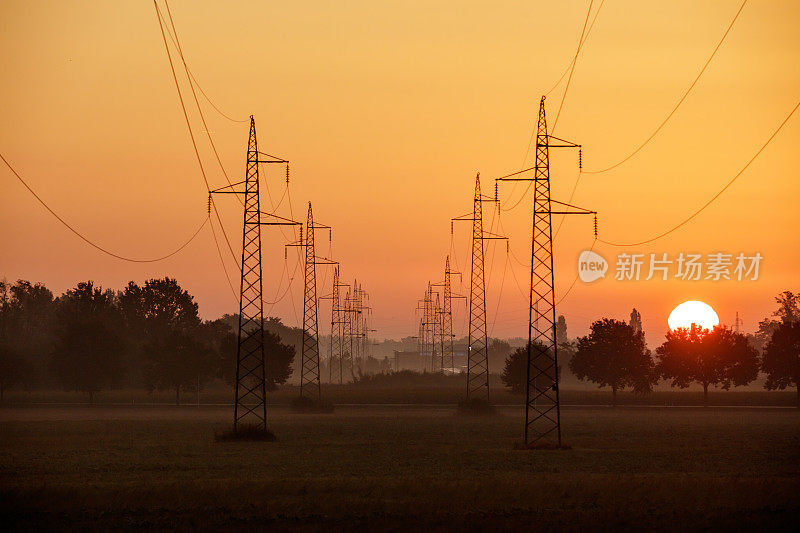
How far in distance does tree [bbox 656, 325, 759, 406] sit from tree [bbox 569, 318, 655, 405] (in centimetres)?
395

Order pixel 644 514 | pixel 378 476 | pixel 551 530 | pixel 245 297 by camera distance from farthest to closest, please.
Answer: pixel 245 297 → pixel 378 476 → pixel 644 514 → pixel 551 530

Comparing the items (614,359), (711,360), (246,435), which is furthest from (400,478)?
(711,360)

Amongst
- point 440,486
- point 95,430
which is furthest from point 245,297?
point 440,486

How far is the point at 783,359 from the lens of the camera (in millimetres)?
126938

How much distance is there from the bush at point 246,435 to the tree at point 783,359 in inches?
3194

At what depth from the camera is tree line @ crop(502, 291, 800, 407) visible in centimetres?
12900

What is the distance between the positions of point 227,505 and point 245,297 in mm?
32342

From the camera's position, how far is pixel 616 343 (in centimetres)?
13288

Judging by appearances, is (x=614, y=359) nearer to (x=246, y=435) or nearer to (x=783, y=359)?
(x=783, y=359)

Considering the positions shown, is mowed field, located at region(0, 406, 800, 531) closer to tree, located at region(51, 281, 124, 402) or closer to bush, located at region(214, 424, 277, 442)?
bush, located at region(214, 424, 277, 442)

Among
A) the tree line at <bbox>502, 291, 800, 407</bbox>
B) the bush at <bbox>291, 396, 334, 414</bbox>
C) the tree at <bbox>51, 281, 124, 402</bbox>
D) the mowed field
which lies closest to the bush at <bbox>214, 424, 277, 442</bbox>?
the mowed field

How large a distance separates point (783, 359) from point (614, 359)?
21.4m

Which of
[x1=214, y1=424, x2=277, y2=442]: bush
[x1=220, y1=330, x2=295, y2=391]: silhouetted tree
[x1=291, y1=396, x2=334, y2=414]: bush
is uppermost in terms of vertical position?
[x1=220, y1=330, x2=295, y2=391]: silhouetted tree

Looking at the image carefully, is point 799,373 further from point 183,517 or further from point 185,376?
point 183,517
